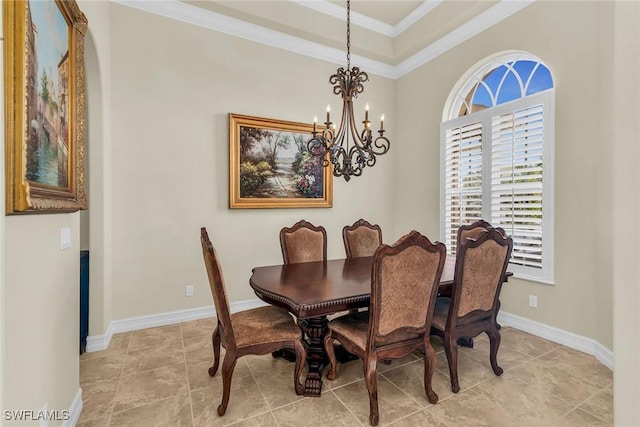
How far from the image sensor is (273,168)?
153 inches

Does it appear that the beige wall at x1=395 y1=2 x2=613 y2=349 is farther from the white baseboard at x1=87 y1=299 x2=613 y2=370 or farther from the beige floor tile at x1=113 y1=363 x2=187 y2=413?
the beige floor tile at x1=113 y1=363 x2=187 y2=413

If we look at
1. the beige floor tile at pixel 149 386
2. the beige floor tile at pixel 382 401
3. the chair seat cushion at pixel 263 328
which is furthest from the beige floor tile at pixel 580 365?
the beige floor tile at pixel 149 386

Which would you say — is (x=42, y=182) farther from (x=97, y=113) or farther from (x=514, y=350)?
(x=514, y=350)

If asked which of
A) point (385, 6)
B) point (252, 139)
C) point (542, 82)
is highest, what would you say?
point (385, 6)

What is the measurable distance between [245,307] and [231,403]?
184 cm

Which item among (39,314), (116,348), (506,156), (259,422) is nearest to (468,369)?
(259,422)

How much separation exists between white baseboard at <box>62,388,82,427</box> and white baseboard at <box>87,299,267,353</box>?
924mm

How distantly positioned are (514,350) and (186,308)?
337 cm

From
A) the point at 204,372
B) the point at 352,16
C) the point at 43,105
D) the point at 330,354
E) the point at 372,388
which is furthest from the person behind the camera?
the point at 352,16

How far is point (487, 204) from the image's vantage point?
11.7ft

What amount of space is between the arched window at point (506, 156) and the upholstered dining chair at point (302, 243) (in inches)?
74.7

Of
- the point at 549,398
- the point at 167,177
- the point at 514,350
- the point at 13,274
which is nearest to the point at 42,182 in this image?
the point at 13,274

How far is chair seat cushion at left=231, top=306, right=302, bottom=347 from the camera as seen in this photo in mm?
1975

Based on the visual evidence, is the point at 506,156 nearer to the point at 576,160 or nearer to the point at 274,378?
the point at 576,160
